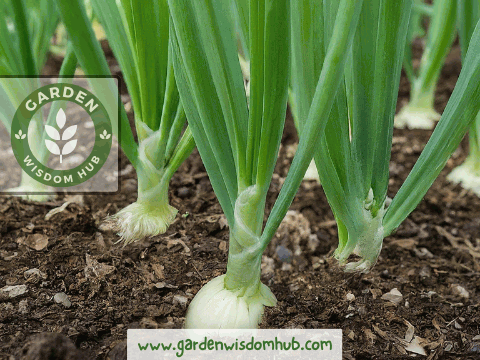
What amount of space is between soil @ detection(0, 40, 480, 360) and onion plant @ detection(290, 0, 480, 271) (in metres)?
0.16

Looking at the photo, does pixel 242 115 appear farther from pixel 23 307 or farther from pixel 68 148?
pixel 68 148

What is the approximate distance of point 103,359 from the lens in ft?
2.76

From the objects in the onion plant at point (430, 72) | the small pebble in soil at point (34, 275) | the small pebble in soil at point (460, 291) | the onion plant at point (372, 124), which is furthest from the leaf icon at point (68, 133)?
the onion plant at point (430, 72)

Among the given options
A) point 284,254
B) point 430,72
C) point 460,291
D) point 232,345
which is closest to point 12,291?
point 232,345

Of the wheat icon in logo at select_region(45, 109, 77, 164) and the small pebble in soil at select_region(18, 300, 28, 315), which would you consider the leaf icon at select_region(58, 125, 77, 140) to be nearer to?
the wheat icon in logo at select_region(45, 109, 77, 164)

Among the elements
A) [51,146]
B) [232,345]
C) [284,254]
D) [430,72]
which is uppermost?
[430,72]

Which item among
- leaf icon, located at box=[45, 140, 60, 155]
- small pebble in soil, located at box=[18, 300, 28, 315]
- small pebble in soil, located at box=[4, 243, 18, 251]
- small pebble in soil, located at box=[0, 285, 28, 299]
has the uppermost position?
leaf icon, located at box=[45, 140, 60, 155]

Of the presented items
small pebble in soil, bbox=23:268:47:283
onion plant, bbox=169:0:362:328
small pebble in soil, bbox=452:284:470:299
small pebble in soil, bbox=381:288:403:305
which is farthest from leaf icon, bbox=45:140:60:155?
small pebble in soil, bbox=452:284:470:299

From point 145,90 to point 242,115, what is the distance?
0.32 m

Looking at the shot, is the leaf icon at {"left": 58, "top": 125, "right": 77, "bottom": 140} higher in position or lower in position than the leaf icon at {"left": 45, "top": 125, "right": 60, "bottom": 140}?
higher

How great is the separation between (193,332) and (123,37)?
0.62 meters

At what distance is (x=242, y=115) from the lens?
2.74ft

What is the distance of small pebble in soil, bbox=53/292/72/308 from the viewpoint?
37.2 inches

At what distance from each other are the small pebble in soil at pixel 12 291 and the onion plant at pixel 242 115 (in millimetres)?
333
